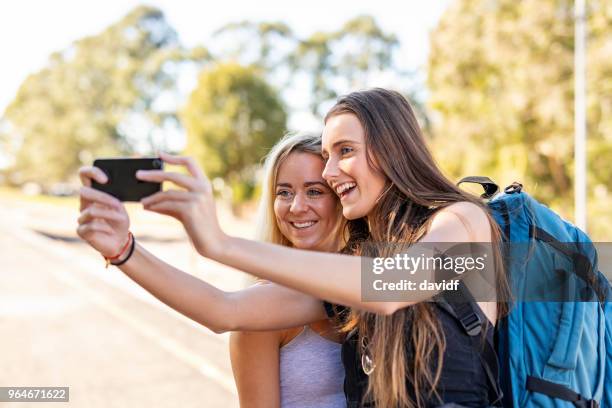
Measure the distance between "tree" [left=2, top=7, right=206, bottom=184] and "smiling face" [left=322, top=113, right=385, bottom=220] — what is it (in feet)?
142

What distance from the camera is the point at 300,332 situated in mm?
2299

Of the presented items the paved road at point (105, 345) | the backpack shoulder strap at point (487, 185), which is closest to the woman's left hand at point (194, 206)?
the backpack shoulder strap at point (487, 185)

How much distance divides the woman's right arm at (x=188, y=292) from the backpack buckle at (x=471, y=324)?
1.61 ft

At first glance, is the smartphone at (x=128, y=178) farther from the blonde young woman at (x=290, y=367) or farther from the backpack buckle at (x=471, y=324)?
the backpack buckle at (x=471, y=324)

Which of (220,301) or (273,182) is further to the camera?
(273,182)

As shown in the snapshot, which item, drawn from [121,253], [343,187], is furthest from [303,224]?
[121,253]

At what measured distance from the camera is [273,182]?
2.69 metres

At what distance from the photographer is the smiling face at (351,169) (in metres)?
2.14

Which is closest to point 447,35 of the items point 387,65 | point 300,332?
point 300,332


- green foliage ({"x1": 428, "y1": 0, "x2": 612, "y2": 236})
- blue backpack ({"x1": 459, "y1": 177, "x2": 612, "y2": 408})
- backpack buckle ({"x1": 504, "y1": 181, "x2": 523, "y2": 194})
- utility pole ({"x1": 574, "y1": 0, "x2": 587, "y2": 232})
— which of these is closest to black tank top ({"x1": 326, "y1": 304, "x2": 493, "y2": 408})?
blue backpack ({"x1": 459, "y1": 177, "x2": 612, "y2": 408})

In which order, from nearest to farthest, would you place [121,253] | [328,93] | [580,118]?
1. [121,253]
2. [580,118]
3. [328,93]

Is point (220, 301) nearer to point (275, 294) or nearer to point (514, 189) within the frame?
point (275, 294)

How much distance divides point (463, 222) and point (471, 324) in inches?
10.5

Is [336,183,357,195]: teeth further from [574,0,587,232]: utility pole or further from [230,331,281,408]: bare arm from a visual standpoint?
[574,0,587,232]: utility pole
